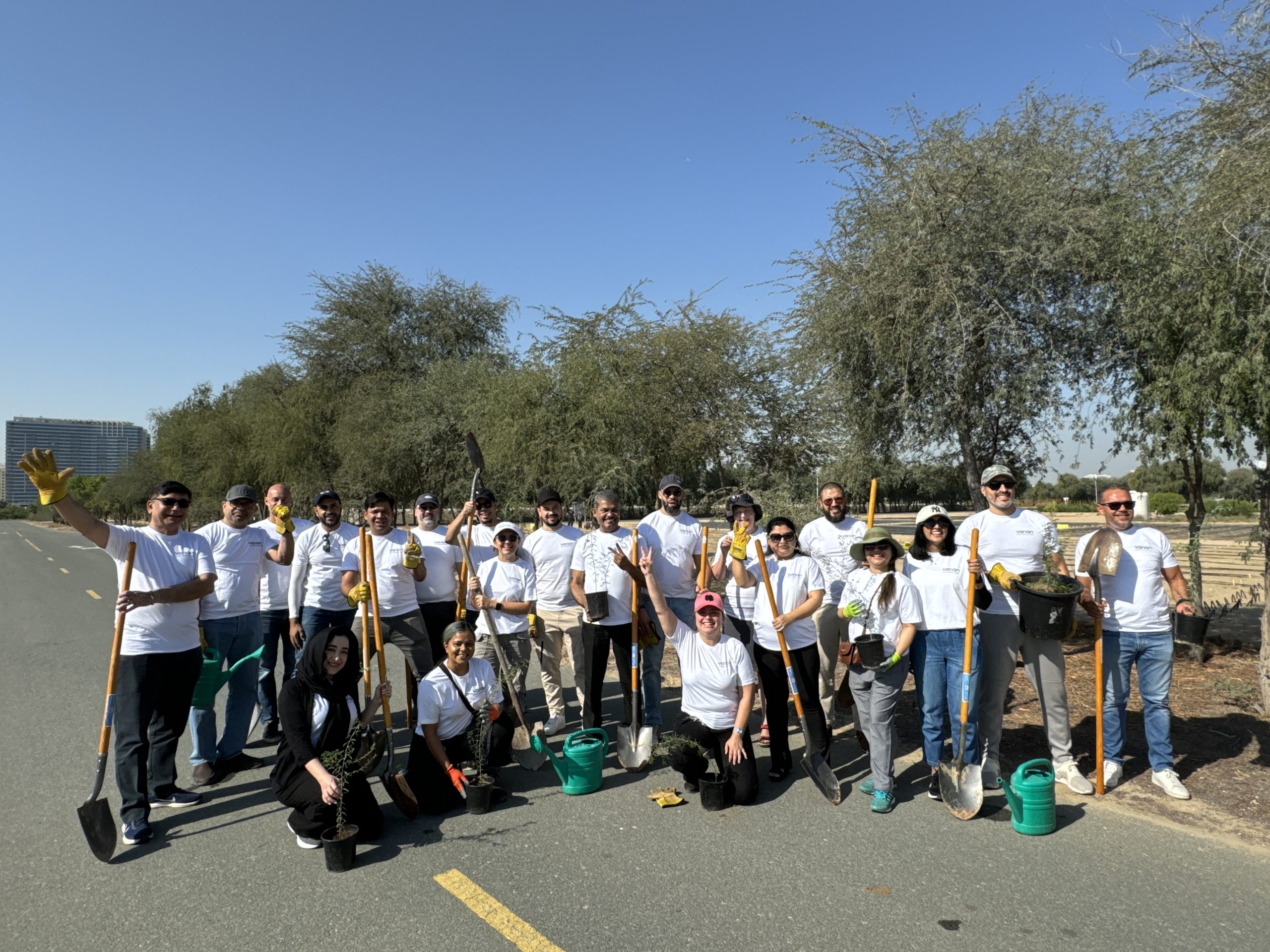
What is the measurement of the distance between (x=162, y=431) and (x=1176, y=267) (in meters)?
43.7

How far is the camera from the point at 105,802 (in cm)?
438

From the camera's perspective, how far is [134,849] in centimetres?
443

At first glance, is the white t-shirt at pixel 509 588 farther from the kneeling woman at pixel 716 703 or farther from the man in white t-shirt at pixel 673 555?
the kneeling woman at pixel 716 703

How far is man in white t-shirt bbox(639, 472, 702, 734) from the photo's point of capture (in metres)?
6.42

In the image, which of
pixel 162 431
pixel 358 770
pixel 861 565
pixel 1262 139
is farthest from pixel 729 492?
pixel 162 431

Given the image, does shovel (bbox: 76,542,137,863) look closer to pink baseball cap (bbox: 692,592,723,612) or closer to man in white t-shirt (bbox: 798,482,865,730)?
pink baseball cap (bbox: 692,592,723,612)

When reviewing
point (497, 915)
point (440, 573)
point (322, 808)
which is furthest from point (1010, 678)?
point (440, 573)

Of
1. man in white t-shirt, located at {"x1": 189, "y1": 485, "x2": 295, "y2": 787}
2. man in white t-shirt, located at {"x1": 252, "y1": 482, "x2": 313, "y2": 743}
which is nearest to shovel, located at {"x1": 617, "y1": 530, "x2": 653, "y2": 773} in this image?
man in white t-shirt, located at {"x1": 189, "y1": 485, "x2": 295, "y2": 787}

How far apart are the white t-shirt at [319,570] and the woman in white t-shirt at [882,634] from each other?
3.85m

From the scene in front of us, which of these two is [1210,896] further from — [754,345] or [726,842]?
[754,345]

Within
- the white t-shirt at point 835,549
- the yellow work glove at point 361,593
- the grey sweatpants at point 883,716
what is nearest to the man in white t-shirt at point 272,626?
the yellow work glove at point 361,593

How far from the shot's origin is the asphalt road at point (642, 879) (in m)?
3.47

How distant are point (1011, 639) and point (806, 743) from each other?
1.48 m

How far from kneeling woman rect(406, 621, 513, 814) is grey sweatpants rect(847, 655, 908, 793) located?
2.35 metres
